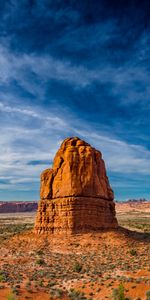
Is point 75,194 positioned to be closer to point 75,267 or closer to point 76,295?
point 75,267

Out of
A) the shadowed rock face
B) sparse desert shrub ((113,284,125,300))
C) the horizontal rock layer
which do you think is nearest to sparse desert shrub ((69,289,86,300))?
sparse desert shrub ((113,284,125,300))

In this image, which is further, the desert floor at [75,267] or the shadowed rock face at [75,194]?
the shadowed rock face at [75,194]

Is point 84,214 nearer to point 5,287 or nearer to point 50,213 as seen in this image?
point 50,213

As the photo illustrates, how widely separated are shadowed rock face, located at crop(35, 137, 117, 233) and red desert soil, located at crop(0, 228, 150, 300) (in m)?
1.73

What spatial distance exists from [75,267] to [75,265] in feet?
1.69

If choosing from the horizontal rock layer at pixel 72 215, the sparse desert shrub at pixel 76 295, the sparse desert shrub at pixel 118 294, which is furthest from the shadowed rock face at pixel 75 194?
the sparse desert shrub at pixel 118 294

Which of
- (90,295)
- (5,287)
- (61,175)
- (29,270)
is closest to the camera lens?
(90,295)

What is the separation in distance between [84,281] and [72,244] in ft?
39.2

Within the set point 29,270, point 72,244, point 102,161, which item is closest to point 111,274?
point 29,270

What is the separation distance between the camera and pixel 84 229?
3791 cm

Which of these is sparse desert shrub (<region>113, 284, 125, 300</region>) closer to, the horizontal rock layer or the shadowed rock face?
the horizontal rock layer

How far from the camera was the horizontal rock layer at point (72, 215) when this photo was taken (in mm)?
37906

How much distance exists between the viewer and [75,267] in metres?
27.0

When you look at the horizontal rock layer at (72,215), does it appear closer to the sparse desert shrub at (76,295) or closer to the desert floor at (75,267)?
the desert floor at (75,267)
